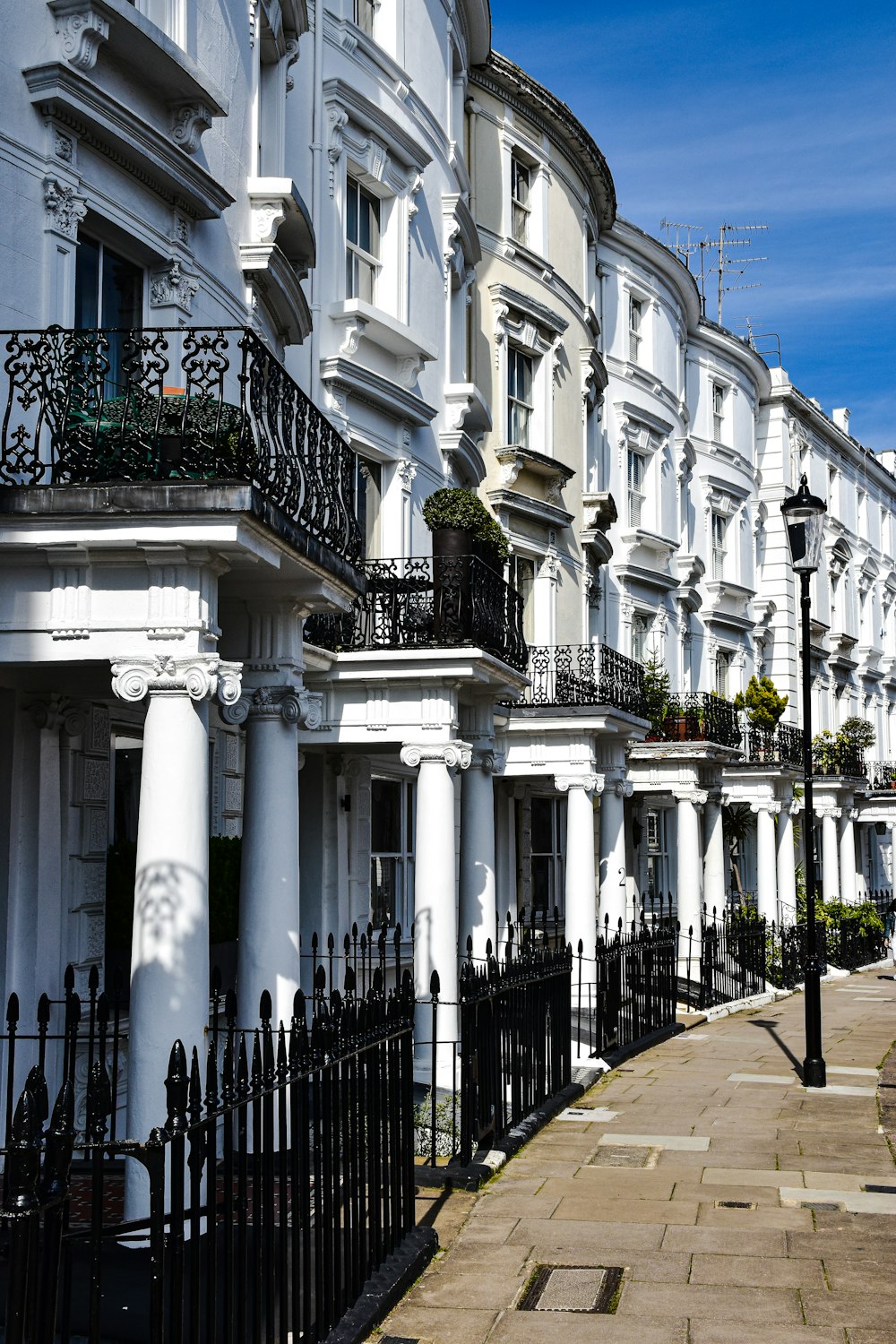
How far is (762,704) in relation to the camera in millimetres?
33906

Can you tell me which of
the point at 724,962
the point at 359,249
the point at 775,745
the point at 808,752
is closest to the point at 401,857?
the point at 808,752

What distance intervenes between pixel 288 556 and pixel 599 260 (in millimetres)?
22067

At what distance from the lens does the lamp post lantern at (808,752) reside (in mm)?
15242

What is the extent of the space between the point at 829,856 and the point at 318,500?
101ft

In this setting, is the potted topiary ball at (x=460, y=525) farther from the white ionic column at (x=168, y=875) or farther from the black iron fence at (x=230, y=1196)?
the black iron fence at (x=230, y=1196)

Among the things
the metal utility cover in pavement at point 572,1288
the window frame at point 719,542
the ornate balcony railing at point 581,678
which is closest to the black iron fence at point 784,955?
the ornate balcony railing at point 581,678

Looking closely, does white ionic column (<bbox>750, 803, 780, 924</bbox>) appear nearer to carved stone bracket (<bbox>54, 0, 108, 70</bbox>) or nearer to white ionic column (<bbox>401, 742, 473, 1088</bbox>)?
white ionic column (<bbox>401, 742, 473, 1088</bbox>)

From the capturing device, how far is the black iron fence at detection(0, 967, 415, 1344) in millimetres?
4152

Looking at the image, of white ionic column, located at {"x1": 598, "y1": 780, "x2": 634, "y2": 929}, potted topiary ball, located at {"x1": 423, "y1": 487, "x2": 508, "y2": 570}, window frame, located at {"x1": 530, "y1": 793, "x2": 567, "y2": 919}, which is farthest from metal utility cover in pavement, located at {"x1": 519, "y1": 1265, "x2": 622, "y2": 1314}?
window frame, located at {"x1": 530, "y1": 793, "x2": 567, "y2": 919}

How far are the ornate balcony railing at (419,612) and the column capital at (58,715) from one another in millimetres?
3757

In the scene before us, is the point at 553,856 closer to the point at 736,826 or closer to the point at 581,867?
the point at 581,867

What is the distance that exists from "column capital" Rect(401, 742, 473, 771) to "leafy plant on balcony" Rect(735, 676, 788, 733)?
19.4 meters

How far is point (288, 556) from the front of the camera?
9.38 meters

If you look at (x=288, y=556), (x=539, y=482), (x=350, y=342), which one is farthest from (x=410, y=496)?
(x=288, y=556)
